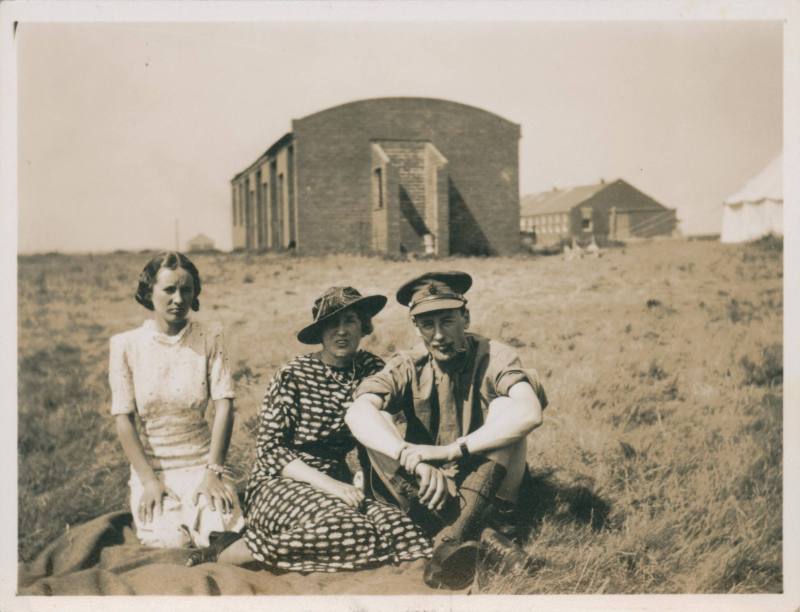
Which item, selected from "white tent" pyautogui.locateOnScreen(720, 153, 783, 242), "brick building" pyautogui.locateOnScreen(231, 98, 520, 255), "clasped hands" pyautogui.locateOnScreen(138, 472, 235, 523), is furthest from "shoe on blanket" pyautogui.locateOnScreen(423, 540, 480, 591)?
"brick building" pyautogui.locateOnScreen(231, 98, 520, 255)

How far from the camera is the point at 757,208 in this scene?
16.7ft

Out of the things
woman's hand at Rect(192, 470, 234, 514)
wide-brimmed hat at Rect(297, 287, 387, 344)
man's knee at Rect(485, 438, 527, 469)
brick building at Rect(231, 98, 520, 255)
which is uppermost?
brick building at Rect(231, 98, 520, 255)

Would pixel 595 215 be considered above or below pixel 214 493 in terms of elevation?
above

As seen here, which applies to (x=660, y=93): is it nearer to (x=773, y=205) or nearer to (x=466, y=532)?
(x=773, y=205)

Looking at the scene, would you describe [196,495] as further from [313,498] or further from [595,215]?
[595,215]

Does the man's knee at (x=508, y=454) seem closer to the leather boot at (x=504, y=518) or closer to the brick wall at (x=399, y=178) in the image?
the leather boot at (x=504, y=518)

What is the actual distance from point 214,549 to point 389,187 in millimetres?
5136

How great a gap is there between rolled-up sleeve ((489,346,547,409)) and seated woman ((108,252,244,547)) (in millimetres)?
1464

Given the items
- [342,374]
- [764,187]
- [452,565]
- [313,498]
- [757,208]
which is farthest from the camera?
[757,208]

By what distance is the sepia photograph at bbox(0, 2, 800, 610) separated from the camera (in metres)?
3.54

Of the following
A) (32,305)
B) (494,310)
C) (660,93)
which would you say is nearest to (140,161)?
(32,305)

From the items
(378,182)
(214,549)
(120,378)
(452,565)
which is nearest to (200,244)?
(120,378)

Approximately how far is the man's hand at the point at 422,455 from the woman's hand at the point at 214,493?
40.2 inches

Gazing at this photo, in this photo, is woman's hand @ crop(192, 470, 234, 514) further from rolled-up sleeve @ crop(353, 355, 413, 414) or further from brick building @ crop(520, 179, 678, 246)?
brick building @ crop(520, 179, 678, 246)
